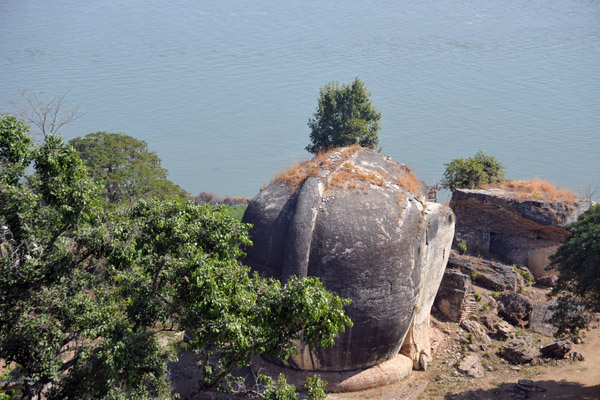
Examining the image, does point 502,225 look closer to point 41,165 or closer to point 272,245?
point 272,245

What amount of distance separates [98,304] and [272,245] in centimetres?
549

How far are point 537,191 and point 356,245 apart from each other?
Result: 12062mm

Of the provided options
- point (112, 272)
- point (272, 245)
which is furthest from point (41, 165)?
point (272, 245)

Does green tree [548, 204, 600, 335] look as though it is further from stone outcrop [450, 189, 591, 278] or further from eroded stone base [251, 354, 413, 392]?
stone outcrop [450, 189, 591, 278]

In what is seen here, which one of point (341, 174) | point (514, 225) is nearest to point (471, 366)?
point (341, 174)

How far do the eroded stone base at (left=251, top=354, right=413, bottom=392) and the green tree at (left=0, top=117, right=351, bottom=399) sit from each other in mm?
4742

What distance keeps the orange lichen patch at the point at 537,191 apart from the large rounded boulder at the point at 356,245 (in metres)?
8.70

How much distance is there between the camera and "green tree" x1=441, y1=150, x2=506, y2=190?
85.7ft

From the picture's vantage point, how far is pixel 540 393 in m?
14.7

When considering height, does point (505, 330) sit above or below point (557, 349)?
above

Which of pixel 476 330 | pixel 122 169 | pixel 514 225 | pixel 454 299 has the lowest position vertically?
pixel 476 330

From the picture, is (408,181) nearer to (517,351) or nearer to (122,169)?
(517,351)

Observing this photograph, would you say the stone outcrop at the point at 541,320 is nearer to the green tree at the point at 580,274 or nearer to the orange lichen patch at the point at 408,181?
the green tree at the point at 580,274

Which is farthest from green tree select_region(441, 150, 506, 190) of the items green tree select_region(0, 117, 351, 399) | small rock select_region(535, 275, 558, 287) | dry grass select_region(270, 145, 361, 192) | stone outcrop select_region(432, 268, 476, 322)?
green tree select_region(0, 117, 351, 399)
